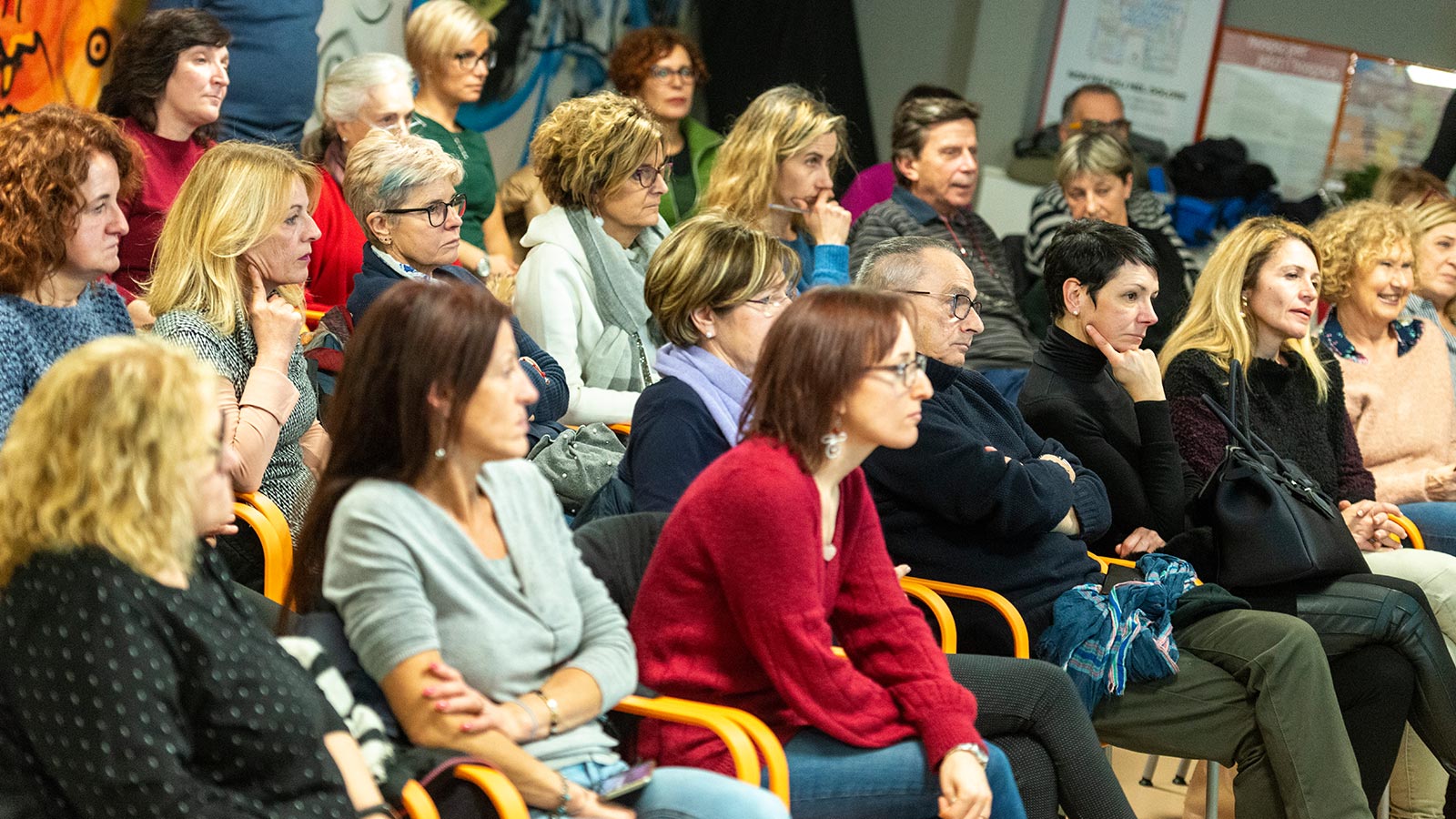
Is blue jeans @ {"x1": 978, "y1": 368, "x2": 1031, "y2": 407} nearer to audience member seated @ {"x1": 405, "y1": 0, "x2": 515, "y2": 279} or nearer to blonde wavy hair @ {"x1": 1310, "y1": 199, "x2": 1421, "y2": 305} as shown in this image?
blonde wavy hair @ {"x1": 1310, "y1": 199, "x2": 1421, "y2": 305}

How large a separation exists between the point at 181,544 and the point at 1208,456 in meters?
2.55

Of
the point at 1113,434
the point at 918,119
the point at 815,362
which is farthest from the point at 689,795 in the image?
the point at 918,119

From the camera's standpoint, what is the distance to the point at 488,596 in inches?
77.3

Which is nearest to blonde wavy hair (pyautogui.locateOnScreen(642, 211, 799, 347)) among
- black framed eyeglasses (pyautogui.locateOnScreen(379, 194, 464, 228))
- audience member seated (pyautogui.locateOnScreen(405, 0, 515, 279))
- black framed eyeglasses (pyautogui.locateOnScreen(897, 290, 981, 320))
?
black framed eyeglasses (pyautogui.locateOnScreen(897, 290, 981, 320))

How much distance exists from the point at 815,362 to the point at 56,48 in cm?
265

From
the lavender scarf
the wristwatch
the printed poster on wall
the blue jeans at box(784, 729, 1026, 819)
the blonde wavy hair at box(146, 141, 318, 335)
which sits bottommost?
the blue jeans at box(784, 729, 1026, 819)

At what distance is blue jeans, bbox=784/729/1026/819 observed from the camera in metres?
2.19

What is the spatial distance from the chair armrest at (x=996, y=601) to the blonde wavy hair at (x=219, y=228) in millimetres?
1352

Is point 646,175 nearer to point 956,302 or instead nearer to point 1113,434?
point 956,302

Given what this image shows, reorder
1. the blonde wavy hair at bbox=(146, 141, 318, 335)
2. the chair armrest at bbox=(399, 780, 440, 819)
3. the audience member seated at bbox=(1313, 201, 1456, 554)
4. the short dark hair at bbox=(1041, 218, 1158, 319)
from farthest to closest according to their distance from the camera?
the audience member seated at bbox=(1313, 201, 1456, 554) < the short dark hair at bbox=(1041, 218, 1158, 319) < the blonde wavy hair at bbox=(146, 141, 318, 335) < the chair armrest at bbox=(399, 780, 440, 819)

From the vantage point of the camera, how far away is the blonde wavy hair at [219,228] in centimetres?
280

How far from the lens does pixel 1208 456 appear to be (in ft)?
11.8

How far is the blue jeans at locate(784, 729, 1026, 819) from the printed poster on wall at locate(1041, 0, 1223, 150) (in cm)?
512

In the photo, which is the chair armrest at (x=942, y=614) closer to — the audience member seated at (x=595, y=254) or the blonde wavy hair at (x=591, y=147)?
the audience member seated at (x=595, y=254)
